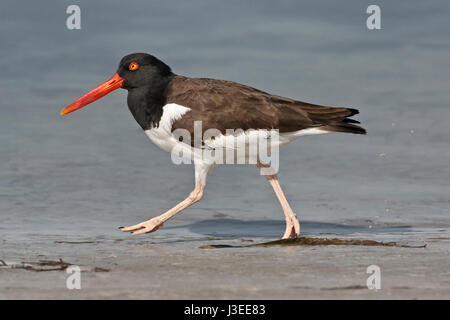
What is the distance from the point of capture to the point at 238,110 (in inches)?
340

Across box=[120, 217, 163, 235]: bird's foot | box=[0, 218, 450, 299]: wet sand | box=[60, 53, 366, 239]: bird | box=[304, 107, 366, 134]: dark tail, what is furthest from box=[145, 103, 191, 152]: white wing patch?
box=[304, 107, 366, 134]: dark tail

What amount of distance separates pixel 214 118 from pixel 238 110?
271mm

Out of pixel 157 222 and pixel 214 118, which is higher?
pixel 214 118

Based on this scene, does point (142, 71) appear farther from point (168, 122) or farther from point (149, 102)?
point (168, 122)

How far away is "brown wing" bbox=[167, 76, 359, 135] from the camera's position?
8.56 metres

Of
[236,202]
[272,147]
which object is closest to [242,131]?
[272,147]

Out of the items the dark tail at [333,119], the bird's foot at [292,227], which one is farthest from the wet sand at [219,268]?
the dark tail at [333,119]

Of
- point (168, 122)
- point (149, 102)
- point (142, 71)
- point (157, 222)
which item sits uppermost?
point (142, 71)

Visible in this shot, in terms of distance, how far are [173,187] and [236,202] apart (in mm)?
1110

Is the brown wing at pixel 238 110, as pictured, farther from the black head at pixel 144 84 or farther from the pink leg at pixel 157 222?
the pink leg at pixel 157 222

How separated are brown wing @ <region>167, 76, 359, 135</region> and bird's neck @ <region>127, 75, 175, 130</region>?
11 centimetres

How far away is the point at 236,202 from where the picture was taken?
10516 mm

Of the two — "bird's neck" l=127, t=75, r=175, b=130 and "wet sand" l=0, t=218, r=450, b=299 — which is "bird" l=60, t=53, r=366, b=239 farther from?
"wet sand" l=0, t=218, r=450, b=299

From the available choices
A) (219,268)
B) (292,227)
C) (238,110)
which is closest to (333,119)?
(238,110)
